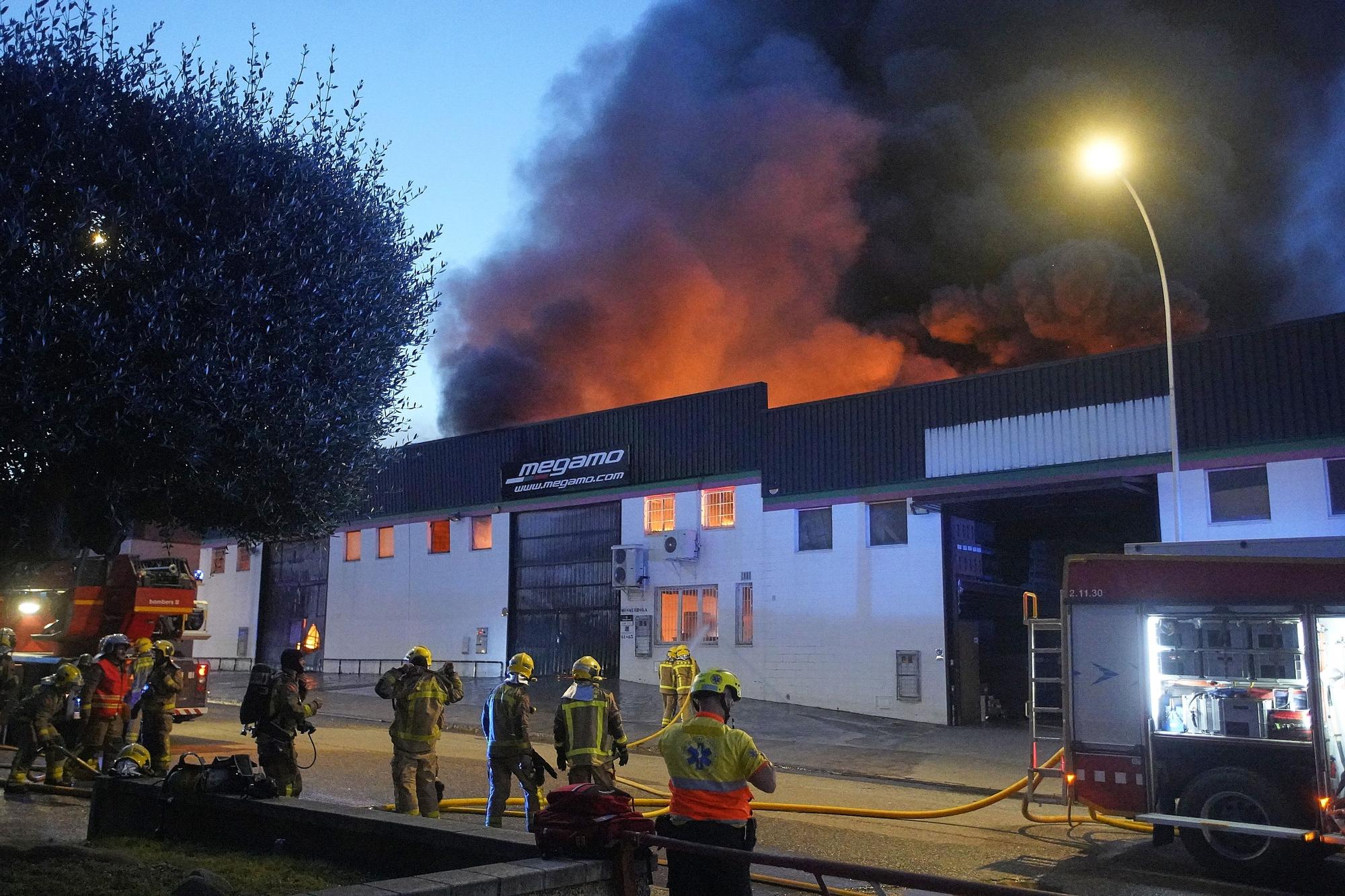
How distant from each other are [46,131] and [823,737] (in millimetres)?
16411

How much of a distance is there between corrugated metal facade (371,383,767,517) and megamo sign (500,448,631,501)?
0.23 metres

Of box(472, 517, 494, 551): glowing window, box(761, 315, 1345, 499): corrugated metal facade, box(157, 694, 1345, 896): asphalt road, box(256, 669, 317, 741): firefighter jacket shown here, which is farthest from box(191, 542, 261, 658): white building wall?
box(256, 669, 317, 741): firefighter jacket

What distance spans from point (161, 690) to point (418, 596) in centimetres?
2099

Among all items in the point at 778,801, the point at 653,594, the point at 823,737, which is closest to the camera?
the point at 778,801

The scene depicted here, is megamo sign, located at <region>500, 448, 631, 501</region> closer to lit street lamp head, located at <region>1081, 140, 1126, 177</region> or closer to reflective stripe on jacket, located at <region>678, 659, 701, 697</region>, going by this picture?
reflective stripe on jacket, located at <region>678, 659, 701, 697</region>

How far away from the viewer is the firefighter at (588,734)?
9180 mm

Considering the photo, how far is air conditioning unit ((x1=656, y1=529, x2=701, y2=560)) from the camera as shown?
89.1 feet

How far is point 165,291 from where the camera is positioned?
10.3m

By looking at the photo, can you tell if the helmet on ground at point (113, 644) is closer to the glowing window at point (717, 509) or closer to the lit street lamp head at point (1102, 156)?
the lit street lamp head at point (1102, 156)

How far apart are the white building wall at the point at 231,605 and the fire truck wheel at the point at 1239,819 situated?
3493cm

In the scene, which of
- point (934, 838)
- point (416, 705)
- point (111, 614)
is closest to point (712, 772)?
point (416, 705)

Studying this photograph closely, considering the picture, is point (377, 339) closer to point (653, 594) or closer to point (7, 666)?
point (7, 666)

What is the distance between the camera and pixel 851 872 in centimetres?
422

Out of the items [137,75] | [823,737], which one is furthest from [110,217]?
[823,737]
